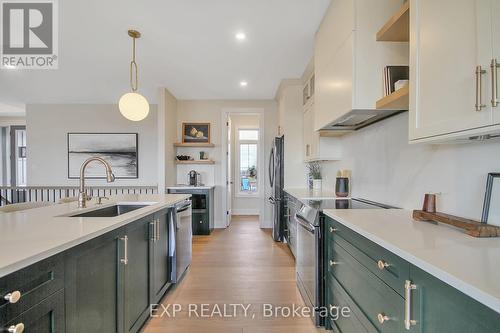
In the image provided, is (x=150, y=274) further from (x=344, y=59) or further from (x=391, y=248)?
(x=344, y=59)

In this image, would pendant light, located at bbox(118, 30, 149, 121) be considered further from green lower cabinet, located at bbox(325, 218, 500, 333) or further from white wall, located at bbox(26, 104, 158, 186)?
white wall, located at bbox(26, 104, 158, 186)

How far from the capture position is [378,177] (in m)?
2.20

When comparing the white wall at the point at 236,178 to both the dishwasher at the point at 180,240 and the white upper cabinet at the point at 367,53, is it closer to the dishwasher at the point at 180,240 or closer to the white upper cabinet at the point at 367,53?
the dishwasher at the point at 180,240

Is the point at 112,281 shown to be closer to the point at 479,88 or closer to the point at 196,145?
the point at 479,88

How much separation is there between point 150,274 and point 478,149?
2.19 m

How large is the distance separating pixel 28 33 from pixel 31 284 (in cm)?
292

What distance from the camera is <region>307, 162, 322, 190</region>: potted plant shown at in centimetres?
377

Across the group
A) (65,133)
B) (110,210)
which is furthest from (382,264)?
(65,133)

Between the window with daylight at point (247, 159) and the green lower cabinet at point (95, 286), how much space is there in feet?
18.1

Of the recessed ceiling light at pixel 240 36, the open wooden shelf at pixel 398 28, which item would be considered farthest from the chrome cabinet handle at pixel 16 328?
the recessed ceiling light at pixel 240 36

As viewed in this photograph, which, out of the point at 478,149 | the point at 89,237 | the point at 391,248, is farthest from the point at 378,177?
the point at 89,237

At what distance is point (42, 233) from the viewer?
1177mm

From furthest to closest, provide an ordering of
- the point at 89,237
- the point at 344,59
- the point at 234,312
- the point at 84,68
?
the point at 84,68, the point at 234,312, the point at 344,59, the point at 89,237
